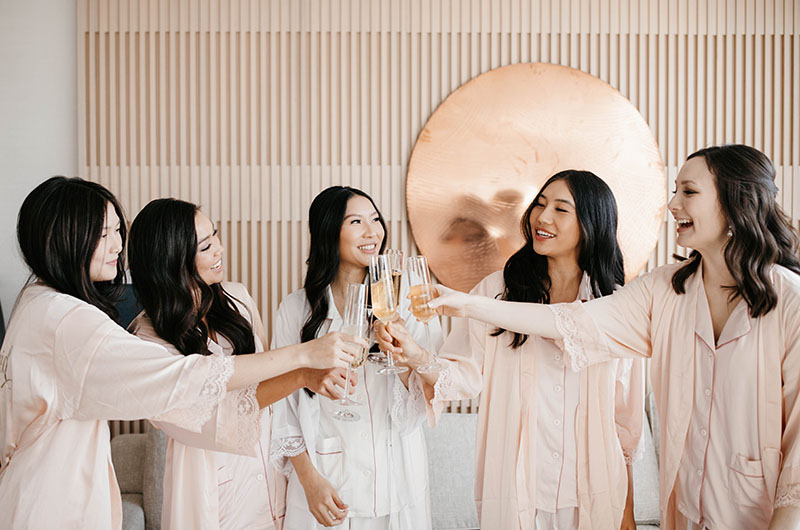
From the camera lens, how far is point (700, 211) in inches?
75.2

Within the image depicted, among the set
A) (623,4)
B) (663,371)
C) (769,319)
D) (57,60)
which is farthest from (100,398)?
(623,4)

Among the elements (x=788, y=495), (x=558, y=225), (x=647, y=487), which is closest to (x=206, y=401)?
(x=558, y=225)

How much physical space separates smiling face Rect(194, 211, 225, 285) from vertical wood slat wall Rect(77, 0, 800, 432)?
140 cm

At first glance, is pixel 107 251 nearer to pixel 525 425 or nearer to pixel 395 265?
pixel 395 265

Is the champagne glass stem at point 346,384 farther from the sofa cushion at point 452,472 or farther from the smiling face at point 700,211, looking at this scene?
the sofa cushion at point 452,472

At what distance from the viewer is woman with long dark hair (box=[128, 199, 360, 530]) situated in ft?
6.64

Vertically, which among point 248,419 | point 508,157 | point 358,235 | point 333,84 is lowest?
point 248,419

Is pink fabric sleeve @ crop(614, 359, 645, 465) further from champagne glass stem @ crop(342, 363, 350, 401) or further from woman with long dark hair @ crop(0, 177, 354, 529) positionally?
woman with long dark hair @ crop(0, 177, 354, 529)

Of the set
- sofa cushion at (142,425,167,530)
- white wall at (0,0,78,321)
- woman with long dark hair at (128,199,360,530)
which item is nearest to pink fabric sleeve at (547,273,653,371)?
woman with long dark hair at (128,199,360,530)

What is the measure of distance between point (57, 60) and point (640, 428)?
3.59 m

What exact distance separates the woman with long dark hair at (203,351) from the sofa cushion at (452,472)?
1.25 m

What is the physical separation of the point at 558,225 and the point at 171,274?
1.35 m

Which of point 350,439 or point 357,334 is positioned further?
point 350,439

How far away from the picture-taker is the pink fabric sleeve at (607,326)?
6.96 feet
